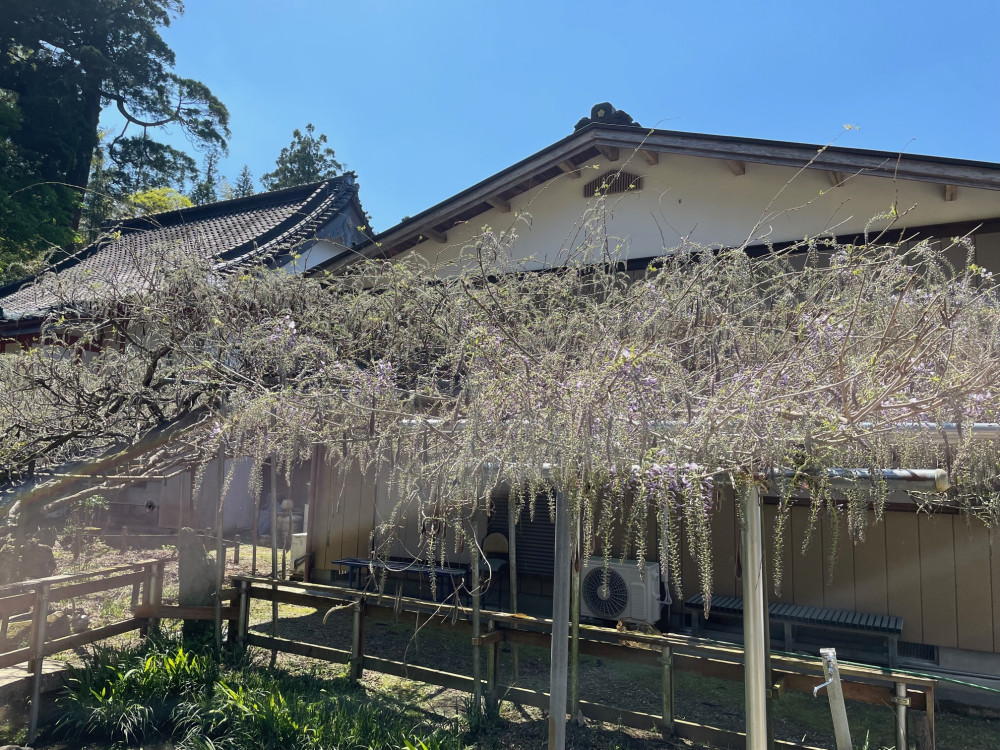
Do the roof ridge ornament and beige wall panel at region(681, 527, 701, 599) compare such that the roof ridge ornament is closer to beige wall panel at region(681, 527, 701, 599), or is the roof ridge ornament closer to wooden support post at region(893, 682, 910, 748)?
beige wall panel at region(681, 527, 701, 599)

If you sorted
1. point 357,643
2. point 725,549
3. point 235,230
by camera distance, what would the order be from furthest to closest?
point 235,230 → point 725,549 → point 357,643

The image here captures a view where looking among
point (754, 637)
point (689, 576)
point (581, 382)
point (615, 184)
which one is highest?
point (615, 184)

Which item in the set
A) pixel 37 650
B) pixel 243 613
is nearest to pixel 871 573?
pixel 243 613

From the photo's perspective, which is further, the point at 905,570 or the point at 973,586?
the point at 905,570

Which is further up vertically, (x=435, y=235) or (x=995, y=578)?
(x=435, y=235)

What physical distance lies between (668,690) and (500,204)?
19.7 ft

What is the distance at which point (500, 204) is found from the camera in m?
8.59

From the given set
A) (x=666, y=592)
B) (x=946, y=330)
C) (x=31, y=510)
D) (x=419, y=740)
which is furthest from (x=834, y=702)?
(x=31, y=510)

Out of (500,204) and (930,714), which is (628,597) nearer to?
(930,714)

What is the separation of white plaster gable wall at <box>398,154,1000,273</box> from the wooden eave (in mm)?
194

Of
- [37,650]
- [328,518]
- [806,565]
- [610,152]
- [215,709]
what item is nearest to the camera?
[215,709]

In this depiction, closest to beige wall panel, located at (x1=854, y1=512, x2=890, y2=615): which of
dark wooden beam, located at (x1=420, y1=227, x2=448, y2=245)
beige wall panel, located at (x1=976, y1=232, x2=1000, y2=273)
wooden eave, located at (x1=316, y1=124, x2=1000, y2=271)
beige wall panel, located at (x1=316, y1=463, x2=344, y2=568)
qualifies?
beige wall panel, located at (x1=976, y1=232, x2=1000, y2=273)

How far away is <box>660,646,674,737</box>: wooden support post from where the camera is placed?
4488mm

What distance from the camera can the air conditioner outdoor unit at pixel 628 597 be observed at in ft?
23.0
